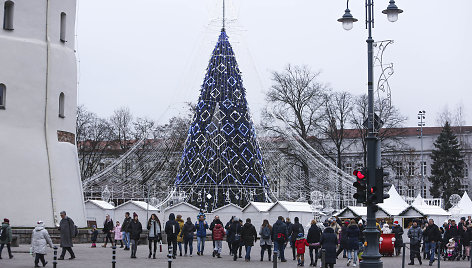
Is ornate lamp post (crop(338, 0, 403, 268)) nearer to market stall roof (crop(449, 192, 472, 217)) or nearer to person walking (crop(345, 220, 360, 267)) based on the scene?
person walking (crop(345, 220, 360, 267))

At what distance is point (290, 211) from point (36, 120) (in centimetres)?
1472

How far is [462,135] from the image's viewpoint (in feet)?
328

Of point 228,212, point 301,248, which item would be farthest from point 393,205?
point 301,248

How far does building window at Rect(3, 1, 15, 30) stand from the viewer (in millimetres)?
39656

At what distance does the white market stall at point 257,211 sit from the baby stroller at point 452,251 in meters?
13.5

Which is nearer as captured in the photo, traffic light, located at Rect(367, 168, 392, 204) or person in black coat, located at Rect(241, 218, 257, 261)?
traffic light, located at Rect(367, 168, 392, 204)

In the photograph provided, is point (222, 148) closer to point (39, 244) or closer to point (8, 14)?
point (8, 14)

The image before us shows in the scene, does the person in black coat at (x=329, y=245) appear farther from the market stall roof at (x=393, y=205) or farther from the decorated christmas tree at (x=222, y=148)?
the market stall roof at (x=393, y=205)

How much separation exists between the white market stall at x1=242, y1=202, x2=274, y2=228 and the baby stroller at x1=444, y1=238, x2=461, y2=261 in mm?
13544

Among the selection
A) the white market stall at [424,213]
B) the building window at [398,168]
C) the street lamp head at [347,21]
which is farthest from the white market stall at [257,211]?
the building window at [398,168]

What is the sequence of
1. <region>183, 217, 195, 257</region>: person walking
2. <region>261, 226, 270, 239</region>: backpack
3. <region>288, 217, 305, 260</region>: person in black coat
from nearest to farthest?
<region>288, 217, 305, 260</region>: person in black coat
<region>261, 226, 270, 239</region>: backpack
<region>183, 217, 195, 257</region>: person walking

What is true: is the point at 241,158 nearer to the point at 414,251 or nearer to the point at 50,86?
the point at 50,86

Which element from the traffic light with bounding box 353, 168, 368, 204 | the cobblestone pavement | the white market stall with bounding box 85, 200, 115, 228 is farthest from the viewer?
the white market stall with bounding box 85, 200, 115, 228

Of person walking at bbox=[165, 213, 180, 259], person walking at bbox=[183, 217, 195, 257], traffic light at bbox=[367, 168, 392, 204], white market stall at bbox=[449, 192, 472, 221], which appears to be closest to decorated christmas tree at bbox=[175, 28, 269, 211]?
white market stall at bbox=[449, 192, 472, 221]
